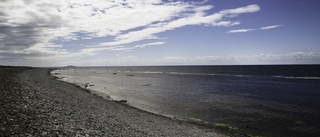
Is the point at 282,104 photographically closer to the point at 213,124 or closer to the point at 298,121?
the point at 298,121

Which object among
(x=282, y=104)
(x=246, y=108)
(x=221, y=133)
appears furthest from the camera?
(x=282, y=104)

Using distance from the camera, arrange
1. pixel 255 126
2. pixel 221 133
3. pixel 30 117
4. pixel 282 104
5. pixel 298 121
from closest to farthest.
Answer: pixel 30 117
pixel 221 133
pixel 255 126
pixel 298 121
pixel 282 104

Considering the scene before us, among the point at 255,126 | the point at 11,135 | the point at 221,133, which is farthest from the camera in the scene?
the point at 255,126

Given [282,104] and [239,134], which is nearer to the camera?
[239,134]

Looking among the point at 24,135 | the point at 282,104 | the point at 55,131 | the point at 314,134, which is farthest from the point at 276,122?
Answer: the point at 24,135

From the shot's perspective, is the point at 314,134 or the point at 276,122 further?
the point at 276,122

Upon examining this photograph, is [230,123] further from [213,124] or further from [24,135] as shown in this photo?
[24,135]

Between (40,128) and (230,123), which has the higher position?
(40,128)

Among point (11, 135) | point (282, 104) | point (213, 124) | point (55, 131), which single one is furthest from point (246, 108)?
point (11, 135)

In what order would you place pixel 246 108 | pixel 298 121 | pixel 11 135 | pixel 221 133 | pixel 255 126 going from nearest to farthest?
pixel 11 135
pixel 221 133
pixel 255 126
pixel 298 121
pixel 246 108

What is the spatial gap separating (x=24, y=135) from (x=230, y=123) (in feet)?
66.1

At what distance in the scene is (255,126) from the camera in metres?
22.5

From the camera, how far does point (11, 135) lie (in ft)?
31.8

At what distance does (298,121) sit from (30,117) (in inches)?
1043
